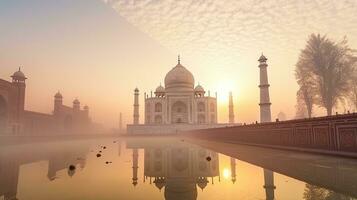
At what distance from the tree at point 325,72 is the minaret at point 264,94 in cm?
466

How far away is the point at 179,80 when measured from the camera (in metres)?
53.3

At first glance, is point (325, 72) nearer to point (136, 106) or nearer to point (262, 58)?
point (262, 58)

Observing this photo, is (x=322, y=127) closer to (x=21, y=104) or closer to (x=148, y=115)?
(x=21, y=104)

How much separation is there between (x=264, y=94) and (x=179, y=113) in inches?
1183

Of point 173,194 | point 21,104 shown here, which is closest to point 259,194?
point 173,194

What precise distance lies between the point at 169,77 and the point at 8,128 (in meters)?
29.8

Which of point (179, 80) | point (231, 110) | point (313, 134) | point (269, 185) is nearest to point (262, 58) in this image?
point (313, 134)

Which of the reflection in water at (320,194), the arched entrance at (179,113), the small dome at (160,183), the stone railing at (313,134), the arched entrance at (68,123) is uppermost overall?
the arched entrance at (179,113)

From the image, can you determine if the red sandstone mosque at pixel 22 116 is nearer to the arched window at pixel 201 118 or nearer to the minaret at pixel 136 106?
the minaret at pixel 136 106

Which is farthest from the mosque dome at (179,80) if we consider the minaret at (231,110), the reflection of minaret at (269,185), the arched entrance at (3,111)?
the reflection of minaret at (269,185)

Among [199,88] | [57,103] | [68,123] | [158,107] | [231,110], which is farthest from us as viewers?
[199,88]

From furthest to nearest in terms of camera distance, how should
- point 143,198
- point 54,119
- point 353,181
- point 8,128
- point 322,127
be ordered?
1. point 54,119
2. point 8,128
3. point 322,127
4. point 353,181
5. point 143,198

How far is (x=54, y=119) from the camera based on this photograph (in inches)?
1807

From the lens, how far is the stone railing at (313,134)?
9125 millimetres
